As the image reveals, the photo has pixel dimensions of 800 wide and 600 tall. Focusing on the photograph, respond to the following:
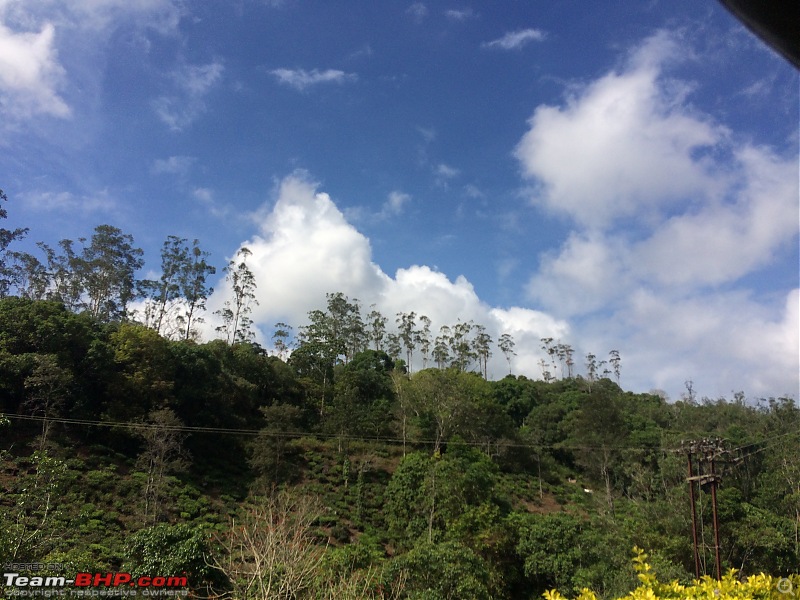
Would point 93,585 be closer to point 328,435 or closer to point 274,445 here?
point 274,445

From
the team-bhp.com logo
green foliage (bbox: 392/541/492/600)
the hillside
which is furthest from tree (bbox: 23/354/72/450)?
green foliage (bbox: 392/541/492/600)

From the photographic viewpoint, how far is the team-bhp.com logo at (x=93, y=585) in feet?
26.1

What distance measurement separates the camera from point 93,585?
33.9 ft

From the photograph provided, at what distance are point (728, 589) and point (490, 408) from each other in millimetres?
33029

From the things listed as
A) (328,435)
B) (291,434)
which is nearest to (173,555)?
(291,434)

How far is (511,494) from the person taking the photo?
3056 cm

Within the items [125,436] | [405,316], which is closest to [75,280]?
[125,436]

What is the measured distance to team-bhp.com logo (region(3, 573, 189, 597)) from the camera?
26.1 feet

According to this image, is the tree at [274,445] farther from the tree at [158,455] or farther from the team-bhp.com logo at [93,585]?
the team-bhp.com logo at [93,585]

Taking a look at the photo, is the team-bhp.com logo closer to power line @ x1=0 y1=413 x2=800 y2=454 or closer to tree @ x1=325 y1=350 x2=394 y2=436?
power line @ x1=0 y1=413 x2=800 y2=454

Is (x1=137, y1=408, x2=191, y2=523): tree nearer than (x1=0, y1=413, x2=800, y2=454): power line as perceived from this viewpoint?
Yes

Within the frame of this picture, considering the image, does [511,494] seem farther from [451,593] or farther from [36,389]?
[36,389]

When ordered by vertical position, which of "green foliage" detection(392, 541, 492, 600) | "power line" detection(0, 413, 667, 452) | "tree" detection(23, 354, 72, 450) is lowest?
"green foliage" detection(392, 541, 492, 600)

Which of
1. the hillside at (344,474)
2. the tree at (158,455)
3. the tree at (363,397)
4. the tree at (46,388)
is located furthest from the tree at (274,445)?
the tree at (46,388)
